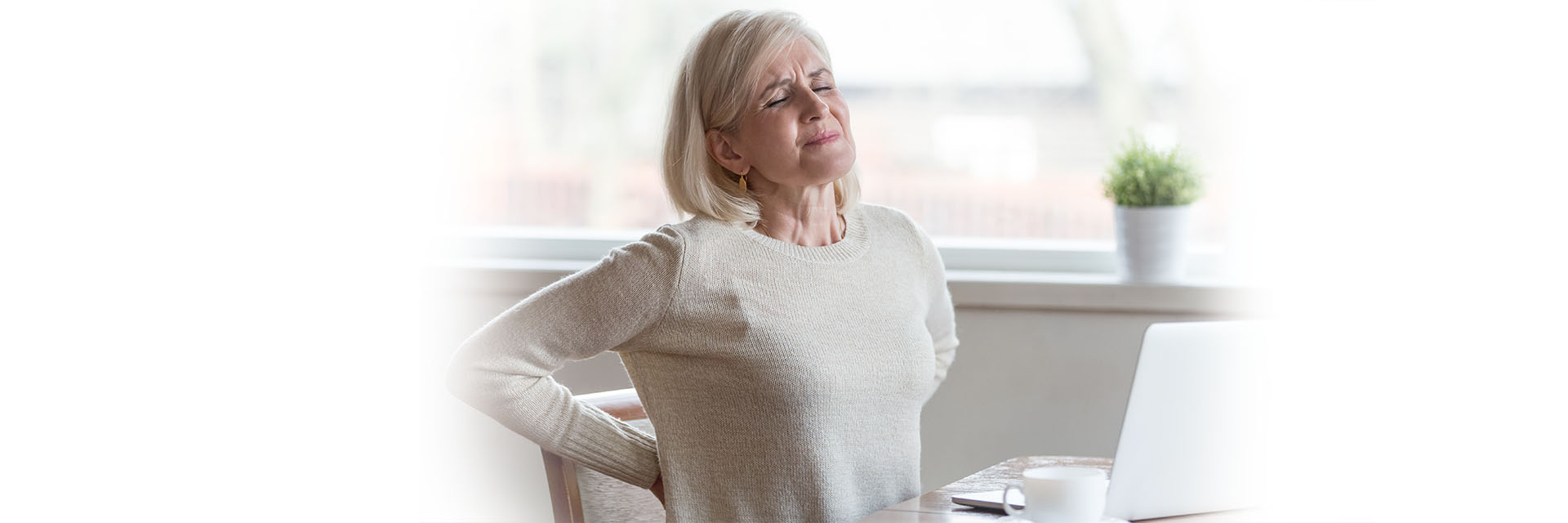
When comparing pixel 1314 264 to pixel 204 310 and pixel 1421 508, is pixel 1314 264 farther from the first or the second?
pixel 204 310

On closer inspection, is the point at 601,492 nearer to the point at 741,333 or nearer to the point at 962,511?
the point at 741,333

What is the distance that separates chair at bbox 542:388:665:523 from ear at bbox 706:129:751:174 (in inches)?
13.1

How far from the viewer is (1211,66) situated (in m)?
2.37

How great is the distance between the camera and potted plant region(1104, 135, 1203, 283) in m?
2.22

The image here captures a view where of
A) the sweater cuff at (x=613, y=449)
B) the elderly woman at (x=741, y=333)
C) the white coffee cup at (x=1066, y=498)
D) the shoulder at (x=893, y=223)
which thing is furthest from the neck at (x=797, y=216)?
the white coffee cup at (x=1066, y=498)

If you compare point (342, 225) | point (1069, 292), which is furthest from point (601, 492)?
point (342, 225)

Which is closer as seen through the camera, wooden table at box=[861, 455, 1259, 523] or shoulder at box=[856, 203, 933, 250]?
wooden table at box=[861, 455, 1259, 523]

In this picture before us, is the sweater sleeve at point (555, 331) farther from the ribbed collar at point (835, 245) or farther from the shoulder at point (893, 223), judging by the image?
the shoulder at point (893, 223)

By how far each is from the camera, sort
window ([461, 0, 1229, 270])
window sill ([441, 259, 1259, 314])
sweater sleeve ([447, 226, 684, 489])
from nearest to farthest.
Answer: sweater sleeve ([447, 226, 684, 489]) < window sill ([441, 259, 1259, 314]) < window ([461, 0, 1229, 270])

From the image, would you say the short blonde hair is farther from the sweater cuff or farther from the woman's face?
the sweater cuff

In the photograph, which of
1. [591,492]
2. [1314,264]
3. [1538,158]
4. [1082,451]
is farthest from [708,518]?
[1538,158]

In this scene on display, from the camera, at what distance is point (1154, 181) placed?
7.30ft

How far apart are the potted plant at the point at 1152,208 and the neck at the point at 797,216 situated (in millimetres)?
848

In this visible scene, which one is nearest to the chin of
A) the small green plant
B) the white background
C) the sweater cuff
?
the sweater cuff
